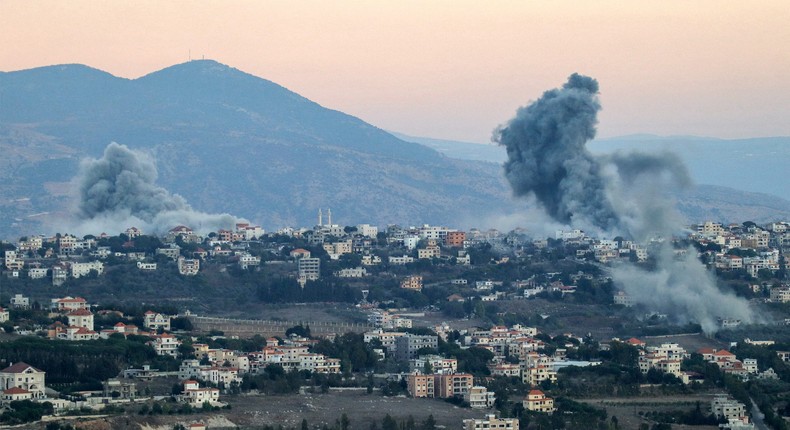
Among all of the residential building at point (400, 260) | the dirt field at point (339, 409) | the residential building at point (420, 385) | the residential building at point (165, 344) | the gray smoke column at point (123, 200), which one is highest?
the gray smoke column at point (123, 200)

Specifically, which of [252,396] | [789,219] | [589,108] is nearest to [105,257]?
[589,108]

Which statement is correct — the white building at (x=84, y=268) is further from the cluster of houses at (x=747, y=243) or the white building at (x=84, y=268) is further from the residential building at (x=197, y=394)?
the residential building at (x=197, y=394)

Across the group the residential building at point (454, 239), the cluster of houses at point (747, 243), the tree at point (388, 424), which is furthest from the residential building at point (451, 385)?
the residential building at point (454, 239)

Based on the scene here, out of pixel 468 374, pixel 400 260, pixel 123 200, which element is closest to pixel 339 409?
pixel 468 374

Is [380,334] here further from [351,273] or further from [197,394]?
[351,273]

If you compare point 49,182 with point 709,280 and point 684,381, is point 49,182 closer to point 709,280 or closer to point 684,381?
point 709,280

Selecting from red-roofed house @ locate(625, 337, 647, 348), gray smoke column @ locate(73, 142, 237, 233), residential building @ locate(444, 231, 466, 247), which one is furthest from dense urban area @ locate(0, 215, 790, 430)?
gray smoke column @ locate(73, 142, 237, 233)
